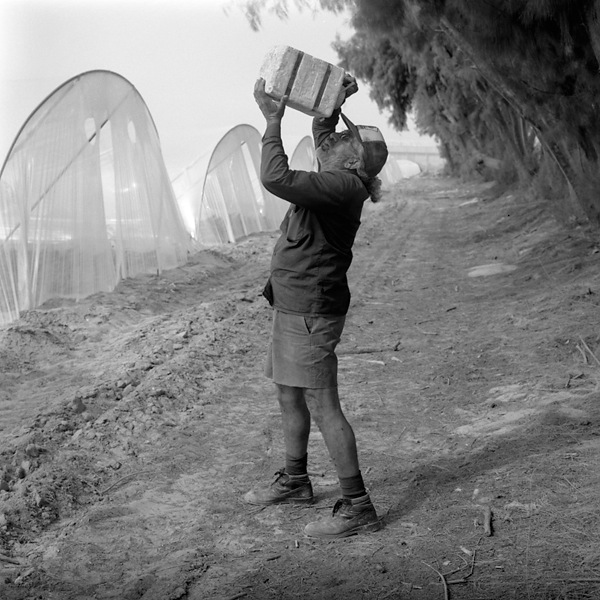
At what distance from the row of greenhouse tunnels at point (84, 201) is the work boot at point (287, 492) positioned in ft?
20.7

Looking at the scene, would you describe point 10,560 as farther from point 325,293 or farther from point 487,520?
point 487,520

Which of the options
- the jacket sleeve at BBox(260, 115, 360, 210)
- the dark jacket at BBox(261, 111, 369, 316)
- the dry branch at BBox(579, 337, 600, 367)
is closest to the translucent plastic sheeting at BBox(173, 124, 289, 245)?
the dry branch at BBox(579, 337, 600, 367)

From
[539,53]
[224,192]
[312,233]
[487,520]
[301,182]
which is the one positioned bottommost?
[487,520]

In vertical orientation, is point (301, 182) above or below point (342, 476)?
above

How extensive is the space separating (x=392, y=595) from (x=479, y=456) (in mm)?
1586

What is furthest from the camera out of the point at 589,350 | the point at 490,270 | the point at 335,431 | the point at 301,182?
the point at 490,270

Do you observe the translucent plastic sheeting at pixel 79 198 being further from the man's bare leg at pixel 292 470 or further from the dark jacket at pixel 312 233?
the dark jacket at pixel 312 233

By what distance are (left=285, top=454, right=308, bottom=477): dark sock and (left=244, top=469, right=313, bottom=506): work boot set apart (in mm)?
20

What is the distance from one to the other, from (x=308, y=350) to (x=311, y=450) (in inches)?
57.1

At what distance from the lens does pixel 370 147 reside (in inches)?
141

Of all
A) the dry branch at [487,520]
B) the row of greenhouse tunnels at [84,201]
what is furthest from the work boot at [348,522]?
the row of greenhouse tunnels at [84,201]

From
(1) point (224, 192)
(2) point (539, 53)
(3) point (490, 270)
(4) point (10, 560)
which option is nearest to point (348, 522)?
(4) point (10, 560)

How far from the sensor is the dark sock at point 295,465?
3.92 metres

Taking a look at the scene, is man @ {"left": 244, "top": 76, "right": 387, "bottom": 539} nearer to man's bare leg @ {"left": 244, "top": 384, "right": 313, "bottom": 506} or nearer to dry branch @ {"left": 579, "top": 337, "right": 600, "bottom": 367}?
man's bare leg @ {"left": 244, "top": 384, "right": 313, "bottom": 506}
